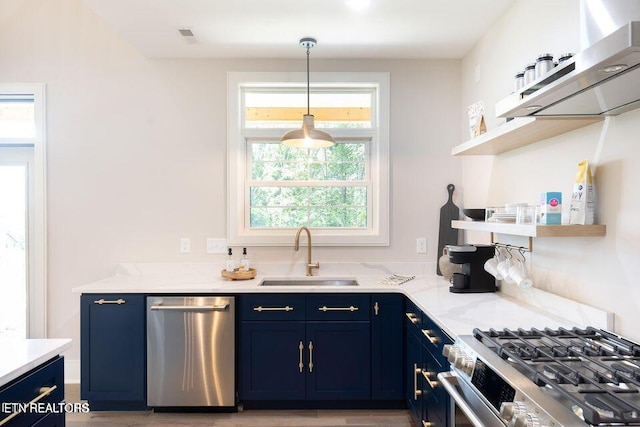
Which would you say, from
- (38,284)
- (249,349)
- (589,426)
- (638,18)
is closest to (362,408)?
(249,349)

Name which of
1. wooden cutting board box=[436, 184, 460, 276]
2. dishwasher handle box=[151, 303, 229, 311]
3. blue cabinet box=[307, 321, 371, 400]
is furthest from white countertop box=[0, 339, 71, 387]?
wooden cutting board box=[436, 184, 460, 276]

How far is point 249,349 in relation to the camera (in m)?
2.61

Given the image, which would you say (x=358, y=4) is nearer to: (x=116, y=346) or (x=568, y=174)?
(x=568, y=174)

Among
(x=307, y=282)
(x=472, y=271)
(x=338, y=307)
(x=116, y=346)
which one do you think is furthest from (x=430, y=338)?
(x=116, y=346)

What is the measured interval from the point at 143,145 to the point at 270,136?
42.2 inches

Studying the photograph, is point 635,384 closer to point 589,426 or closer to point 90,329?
point 589,426

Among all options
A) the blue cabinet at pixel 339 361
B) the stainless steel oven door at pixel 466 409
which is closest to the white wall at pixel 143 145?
the blue cabinet at pixel 339 361

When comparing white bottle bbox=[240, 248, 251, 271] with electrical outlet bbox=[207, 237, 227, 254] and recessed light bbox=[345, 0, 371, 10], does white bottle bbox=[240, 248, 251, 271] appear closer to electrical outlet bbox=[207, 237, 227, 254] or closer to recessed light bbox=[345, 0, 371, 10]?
electrical outlet bbox=[207, 237, 227, 254]

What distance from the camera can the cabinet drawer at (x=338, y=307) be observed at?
261 cm

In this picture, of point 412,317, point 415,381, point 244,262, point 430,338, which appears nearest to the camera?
point 430,338

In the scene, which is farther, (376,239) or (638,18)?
(376,239)

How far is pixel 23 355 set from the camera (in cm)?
129

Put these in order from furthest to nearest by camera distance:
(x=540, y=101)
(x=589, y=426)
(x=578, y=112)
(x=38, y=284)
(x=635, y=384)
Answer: (x=38, y=284), (x=578, y=112), (x=540, y=101), (x=635, y=384), (x=589, y=426)

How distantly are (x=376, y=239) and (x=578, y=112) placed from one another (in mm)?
1876
